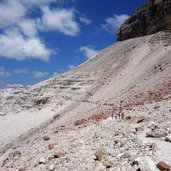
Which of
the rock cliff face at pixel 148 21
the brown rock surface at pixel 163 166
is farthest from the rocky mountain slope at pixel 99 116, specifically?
the rock cliff face at pixel 148 21

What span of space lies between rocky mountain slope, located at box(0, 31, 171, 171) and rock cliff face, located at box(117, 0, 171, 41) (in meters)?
3.44

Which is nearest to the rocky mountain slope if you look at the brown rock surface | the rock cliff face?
the brown rock surface

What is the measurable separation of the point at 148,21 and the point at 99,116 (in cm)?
3942

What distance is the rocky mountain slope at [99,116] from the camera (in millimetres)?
15328

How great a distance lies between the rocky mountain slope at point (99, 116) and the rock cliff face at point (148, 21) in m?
3.44

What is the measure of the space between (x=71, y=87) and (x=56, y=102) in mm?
3963

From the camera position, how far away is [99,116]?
24.8m

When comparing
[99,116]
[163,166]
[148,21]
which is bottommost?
[163,166]

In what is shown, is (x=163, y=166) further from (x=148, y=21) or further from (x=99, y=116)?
(x=148, y=21)

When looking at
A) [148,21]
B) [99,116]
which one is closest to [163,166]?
[99,116]

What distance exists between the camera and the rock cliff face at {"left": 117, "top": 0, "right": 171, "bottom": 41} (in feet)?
186

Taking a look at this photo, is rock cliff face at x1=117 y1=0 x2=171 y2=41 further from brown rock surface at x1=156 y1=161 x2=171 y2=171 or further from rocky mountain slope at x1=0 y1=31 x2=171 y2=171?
brown rock surface at x1=156 y1=161 x2=171 y2=171

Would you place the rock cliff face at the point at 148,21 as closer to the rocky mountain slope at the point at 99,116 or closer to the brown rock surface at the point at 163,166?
the rocky mountain slope at the point at 99,116

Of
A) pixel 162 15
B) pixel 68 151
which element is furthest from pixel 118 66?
A: pixel 68 151
